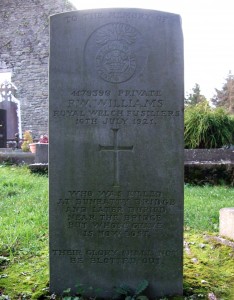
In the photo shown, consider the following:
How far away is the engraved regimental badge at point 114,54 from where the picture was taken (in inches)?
116

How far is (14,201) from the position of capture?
19.7ft

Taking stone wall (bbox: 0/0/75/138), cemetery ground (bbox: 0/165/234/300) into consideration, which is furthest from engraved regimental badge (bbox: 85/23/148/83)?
stone wall (bbox: 0/0/75/138)

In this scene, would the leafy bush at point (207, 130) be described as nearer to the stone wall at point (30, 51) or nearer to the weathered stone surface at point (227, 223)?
the weathered stone surface at point (227, 223)

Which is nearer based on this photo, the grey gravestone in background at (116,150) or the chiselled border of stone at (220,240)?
the grey gravestone in background at (116,150)

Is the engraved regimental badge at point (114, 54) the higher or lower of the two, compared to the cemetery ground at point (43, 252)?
higher

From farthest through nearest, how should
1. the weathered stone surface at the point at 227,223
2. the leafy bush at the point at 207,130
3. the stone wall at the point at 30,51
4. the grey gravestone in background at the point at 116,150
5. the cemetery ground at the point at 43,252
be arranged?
the stone wall at the point at 30,51
the leafy bush at the point at 207,130
the weathered stone surface at the point at 227,223
the cemetery ground at the point at 43,252
the grey gravestone in background at the point at 116,150

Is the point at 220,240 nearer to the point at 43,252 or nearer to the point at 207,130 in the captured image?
the point at 43,252

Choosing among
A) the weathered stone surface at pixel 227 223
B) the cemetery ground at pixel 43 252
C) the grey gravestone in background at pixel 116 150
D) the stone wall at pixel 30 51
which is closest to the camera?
the grey gravestone in background at pixel 116 150

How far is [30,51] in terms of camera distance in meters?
20.0

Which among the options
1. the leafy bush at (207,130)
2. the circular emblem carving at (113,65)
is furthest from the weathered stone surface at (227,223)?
the leafy bush at (207,130)

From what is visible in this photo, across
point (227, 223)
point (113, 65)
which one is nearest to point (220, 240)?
point (227, 223)

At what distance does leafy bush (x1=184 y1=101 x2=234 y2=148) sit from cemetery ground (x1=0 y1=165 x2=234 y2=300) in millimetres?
4614

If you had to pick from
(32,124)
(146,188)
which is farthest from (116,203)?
(32,124)

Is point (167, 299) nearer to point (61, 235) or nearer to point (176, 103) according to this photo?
point (61, 235)
